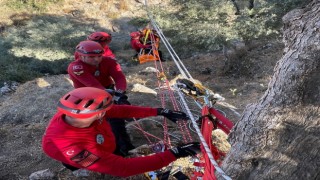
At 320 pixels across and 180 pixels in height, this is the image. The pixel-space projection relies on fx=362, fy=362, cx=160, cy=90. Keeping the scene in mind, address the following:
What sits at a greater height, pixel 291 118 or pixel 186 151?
pixel 291 118

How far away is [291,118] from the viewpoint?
2076 mm

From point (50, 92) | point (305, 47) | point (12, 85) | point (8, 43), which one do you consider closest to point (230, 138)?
point (305, 47)

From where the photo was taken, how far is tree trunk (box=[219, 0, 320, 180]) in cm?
198

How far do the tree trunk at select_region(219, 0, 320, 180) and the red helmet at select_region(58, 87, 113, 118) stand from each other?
1.08 meters

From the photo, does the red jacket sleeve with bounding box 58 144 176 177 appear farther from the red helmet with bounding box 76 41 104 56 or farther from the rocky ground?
the red helmet with bounding box 76 41 104 56

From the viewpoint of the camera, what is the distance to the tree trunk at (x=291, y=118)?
1.98 m

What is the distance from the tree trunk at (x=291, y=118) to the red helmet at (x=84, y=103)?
1.08 metres

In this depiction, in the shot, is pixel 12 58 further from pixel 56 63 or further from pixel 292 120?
pixel 292 120

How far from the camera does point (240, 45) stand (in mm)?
11695

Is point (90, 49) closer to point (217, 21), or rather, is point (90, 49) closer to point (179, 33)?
point (217, 21)

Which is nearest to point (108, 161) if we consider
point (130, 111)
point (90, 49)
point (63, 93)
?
point (130, 111)

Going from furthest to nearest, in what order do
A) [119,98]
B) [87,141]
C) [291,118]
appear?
[119,98], [87,141], [291,118]

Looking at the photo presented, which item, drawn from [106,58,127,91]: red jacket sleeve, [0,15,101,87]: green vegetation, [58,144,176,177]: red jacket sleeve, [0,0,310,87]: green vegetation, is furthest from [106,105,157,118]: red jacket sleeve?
[0,15,101,87]: green vegetation

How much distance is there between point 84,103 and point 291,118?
1423 mm
